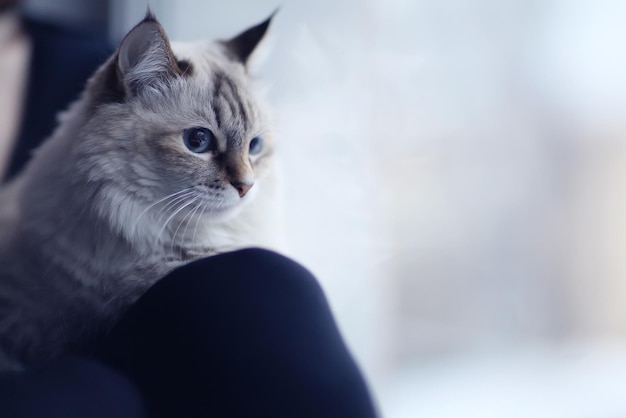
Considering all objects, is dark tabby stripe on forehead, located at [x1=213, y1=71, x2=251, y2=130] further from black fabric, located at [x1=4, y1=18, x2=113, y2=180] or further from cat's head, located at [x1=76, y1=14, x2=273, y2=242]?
black fabric, located at [x1=4, y1=18, x2=113, y2=180]

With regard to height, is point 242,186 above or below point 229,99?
below

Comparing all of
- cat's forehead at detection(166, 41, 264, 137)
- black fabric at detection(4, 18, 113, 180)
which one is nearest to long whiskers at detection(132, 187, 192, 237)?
cat's forehead at detection(166, 41, 264, 137)

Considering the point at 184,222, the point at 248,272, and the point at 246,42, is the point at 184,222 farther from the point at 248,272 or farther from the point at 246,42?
the point at 246,42

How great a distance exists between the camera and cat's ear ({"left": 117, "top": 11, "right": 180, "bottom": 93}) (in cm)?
82

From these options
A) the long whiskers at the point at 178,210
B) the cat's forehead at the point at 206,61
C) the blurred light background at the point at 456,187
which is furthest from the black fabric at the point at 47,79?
the long whiskers at the point at 178,210

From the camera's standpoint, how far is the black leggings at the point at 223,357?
2.48ft

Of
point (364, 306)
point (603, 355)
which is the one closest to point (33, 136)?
point (364, 306)

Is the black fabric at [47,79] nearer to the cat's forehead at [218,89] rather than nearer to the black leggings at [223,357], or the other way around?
the cat's forehead at [218,89]

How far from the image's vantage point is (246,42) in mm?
970

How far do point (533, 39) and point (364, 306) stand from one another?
19.8 inches

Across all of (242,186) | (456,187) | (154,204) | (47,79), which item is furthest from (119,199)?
(456,187)

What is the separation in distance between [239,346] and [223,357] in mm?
27

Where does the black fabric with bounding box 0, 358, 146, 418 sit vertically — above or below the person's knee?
below

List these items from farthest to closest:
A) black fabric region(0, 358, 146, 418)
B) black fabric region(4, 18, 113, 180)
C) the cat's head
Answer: black fabric region(4, 18, 113, 180), the cat's head, black fabric region(0, 358, 146, 418)
